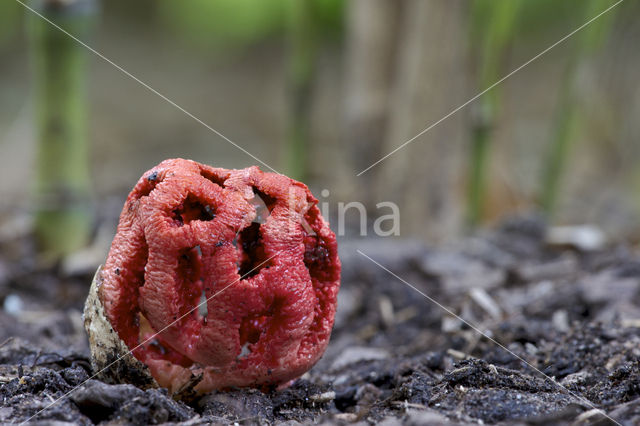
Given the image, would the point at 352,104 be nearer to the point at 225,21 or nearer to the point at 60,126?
the point at 60,126

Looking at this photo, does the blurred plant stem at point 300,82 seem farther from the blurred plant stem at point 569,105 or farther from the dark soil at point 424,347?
the blurred plant stem at point 569,105

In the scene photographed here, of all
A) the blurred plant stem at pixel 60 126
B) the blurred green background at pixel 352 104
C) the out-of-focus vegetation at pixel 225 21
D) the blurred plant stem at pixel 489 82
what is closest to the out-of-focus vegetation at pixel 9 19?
the blurred green background at pixel 352 104

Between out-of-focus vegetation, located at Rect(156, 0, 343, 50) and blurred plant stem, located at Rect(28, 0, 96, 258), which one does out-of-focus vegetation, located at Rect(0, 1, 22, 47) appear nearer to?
out-of-focus vegetation, located at Rect(156, 0, 343, 50)

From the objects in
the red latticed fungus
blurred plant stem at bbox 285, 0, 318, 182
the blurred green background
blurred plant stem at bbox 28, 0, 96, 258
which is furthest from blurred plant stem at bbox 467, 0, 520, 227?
the red latticed fungus

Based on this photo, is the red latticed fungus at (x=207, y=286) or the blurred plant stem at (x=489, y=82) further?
the blurred plant stem at (x=489, y=82)

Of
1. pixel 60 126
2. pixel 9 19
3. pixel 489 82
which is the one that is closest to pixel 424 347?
pixel 60 126

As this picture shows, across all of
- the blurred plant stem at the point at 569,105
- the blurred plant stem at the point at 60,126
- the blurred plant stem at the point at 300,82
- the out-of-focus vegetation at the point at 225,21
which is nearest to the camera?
the blurred plant stem at the point at 60,126
